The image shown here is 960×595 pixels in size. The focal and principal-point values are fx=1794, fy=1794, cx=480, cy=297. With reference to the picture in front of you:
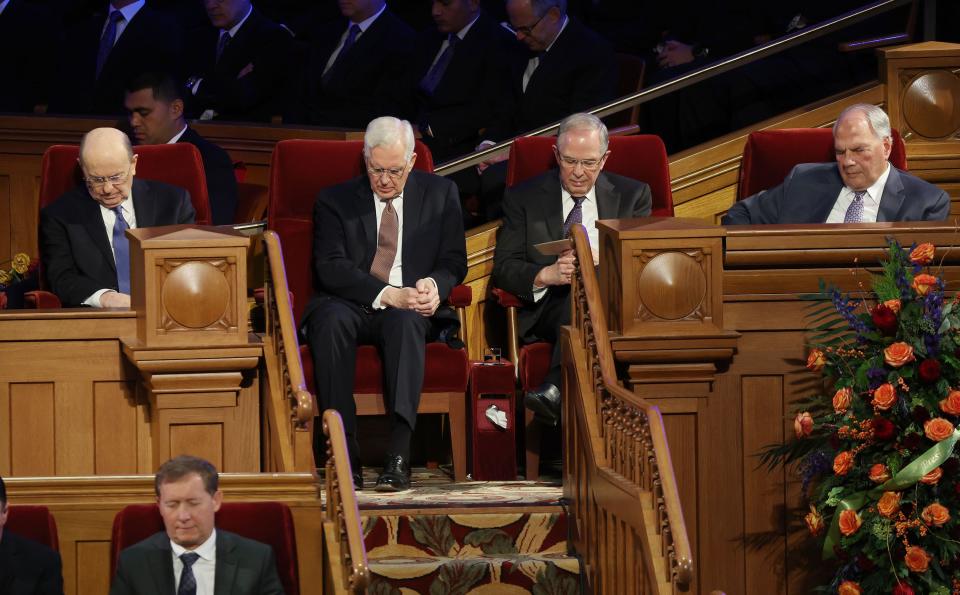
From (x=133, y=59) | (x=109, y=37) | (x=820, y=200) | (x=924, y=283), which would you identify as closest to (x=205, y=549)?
(x=924, y=283)

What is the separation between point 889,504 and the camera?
409 cm

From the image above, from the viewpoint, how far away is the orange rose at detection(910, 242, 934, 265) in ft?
13.9

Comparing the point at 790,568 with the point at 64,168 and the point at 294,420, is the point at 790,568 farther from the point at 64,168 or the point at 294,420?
the point at 64,168

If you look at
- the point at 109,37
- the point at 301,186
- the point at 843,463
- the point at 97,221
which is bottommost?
the point at 843,463

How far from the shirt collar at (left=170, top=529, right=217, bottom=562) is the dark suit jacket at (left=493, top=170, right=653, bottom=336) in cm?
163

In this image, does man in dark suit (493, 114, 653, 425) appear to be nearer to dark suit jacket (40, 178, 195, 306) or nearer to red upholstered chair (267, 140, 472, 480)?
red upholstered chair (267, 140, 472, 480)

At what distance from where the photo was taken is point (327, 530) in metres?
4.24

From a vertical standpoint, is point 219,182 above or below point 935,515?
above

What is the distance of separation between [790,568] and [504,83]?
2.87 meters

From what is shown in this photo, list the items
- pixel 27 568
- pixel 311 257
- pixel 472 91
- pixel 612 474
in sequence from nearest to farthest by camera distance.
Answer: pixel 27 568 < pixel 612 474 < pixel 311 257 < pixel 472 91

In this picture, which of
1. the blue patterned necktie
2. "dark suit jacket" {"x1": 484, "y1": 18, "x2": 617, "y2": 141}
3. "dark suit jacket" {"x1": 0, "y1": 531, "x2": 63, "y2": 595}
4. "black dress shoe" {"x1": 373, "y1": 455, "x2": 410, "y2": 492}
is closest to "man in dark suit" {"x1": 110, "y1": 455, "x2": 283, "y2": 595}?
"dark suit jacket" {"x1": 0, "y1": 531, "x2": 63, "y2": 595}

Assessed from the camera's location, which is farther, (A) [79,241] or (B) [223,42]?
(B) [223,42]

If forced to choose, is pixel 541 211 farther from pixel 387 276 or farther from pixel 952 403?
pixel 952 403

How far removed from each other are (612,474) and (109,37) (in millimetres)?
4242
